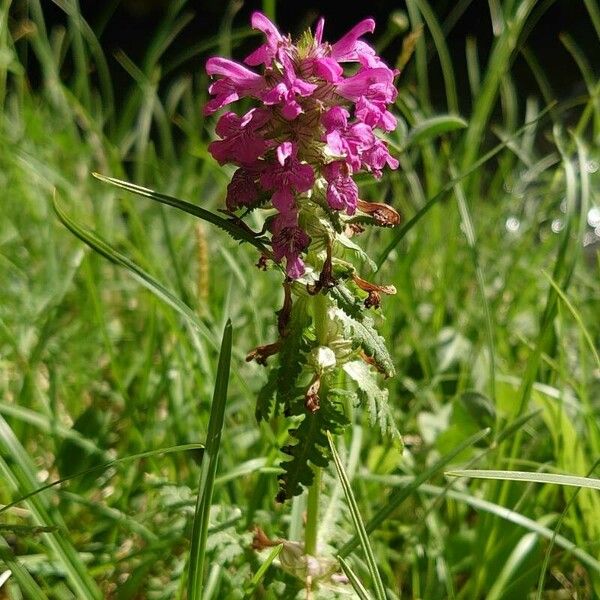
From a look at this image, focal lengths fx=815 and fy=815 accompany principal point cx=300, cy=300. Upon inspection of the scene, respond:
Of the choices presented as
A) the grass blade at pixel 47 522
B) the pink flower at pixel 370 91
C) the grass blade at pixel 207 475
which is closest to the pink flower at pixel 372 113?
the pink flower at pixel 370 91

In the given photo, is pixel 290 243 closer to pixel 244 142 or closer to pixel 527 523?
pixel 244 142

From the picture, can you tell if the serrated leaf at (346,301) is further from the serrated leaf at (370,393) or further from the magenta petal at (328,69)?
the magenta petal at (328,69)

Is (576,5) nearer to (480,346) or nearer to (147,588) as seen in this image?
(480,346)

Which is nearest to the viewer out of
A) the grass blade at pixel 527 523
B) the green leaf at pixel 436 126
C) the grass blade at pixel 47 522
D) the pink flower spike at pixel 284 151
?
the pink flower spike at pixel 284 151

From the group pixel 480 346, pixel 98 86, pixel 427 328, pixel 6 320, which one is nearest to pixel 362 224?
pixel 480 346

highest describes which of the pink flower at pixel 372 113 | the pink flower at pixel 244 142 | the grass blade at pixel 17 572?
the pink flower at pixel 372 113

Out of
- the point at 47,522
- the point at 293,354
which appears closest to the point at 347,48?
the point at 293,354

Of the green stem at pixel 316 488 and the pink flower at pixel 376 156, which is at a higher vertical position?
the pink flower at pixel 376 156
